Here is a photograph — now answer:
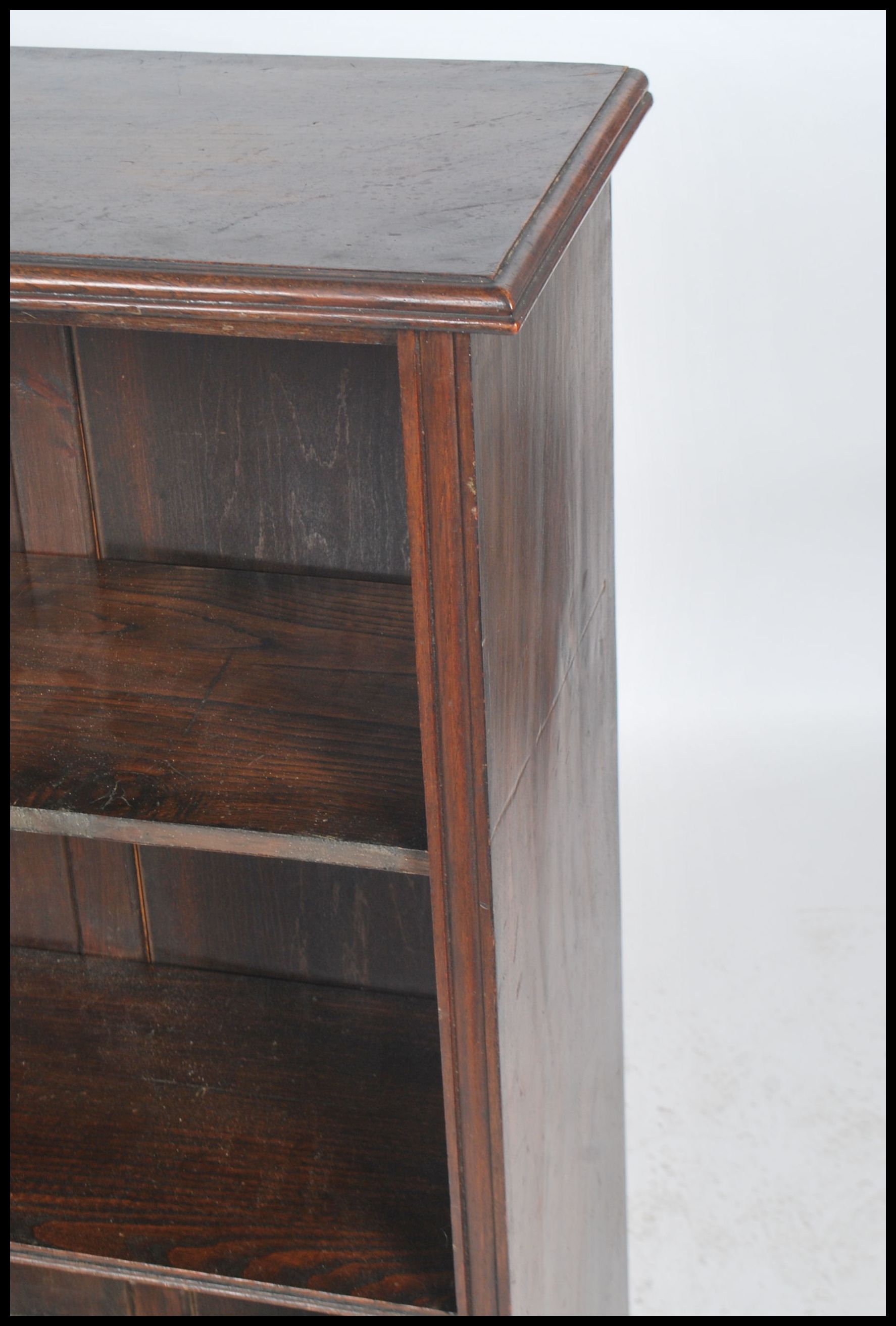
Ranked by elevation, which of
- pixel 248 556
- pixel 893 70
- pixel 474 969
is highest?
pixel 893 70

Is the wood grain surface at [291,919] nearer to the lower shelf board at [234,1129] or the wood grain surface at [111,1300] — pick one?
the lower shelf board at [234,1129]

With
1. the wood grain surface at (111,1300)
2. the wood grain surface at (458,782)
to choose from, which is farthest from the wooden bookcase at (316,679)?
the wood grain surface at (111,1300)

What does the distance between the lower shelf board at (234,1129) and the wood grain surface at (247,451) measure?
17.3 inches

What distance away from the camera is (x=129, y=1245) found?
4.75ft

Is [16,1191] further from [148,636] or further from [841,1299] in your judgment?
[841,1299]

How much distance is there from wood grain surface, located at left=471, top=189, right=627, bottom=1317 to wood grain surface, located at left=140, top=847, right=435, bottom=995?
0.18 m

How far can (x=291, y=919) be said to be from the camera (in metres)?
1.71

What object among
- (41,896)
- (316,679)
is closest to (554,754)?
(316,679)

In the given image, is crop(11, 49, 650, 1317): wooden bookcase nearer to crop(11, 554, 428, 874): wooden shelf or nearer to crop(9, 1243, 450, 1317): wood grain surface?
crop(11, 554, 428, 874): wooden shelf

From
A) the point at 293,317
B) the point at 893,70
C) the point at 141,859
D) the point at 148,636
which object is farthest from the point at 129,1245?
the point at 893,70

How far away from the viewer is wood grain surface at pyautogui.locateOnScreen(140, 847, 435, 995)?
1.67 m

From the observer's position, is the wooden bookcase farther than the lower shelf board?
No

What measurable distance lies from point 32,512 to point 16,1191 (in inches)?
23.7

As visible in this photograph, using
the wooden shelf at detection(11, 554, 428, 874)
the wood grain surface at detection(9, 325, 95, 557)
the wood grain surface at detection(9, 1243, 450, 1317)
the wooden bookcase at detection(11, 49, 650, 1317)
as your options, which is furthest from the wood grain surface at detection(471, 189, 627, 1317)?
the wood grain surface at detection(9, 325, 95, 557)
